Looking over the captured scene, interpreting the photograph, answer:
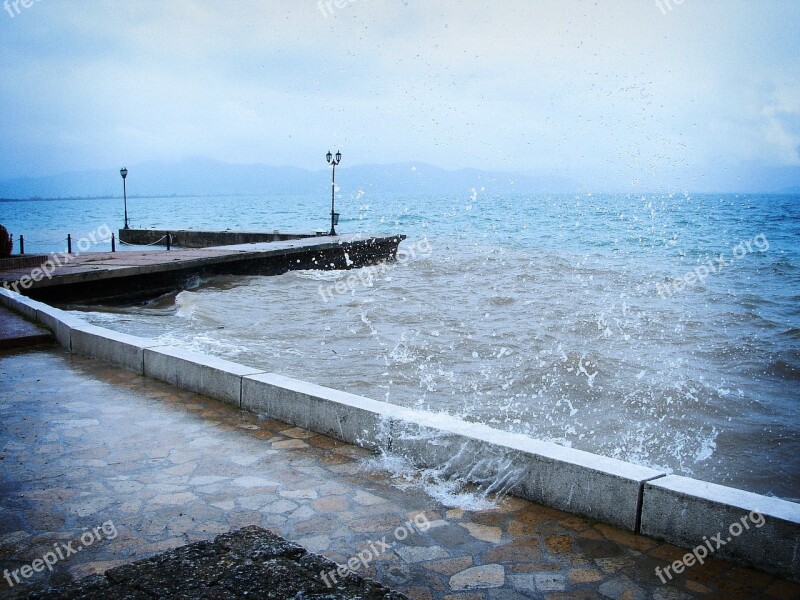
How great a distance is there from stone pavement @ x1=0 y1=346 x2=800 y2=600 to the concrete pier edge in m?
0.10

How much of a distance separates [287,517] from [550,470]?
1675mm

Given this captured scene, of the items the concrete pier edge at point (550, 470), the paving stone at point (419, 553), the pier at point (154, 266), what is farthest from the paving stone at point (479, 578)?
the pier at point (154, 266)

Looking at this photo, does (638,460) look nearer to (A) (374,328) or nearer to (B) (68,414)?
(B) (68,414)

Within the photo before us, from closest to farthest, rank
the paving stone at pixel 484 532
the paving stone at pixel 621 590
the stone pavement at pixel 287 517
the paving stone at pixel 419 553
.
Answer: the paving stone at pixel 621 590
the stone pavement at pixel 287 517
the paving stone at pixel 419 553
the paving stone at pixel 484 532

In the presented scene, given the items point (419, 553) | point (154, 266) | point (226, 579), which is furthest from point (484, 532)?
point (154, 266)

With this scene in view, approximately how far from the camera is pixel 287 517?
3906 mm

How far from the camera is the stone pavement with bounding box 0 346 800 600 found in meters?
3.25

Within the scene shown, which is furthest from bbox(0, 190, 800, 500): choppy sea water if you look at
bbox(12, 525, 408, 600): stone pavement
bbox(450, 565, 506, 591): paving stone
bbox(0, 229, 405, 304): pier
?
bbox(12, 525, 408, 600): stone pavement

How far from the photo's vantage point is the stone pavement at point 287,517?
3250 millimetres

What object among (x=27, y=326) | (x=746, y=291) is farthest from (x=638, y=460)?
(x=746, y=291)

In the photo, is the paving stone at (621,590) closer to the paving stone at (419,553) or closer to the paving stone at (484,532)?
the paving stone at (484,532)

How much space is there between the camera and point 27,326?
962 cm

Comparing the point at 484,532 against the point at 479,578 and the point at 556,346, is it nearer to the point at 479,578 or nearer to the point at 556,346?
the point at 479,578

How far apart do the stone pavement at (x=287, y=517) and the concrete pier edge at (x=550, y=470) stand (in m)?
0.10
